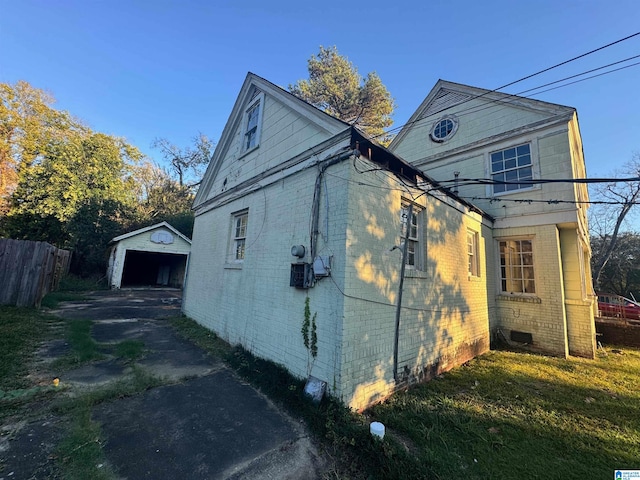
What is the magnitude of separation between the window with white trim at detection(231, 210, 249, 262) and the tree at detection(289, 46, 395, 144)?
14808mm

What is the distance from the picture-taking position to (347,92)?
20.0m

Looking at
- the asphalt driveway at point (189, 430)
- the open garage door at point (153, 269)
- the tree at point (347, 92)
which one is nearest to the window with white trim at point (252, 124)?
the asphalt driveway at point (189, 430)

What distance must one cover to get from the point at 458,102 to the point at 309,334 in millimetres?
11351

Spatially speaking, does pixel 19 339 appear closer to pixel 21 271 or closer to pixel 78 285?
pixel 21 271

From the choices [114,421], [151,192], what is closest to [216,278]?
[114,421]

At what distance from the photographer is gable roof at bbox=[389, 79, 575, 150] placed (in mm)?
8555

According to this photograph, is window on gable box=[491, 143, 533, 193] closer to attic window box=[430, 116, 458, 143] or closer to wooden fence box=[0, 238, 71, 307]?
attic window box=[430, 116, 458, 143]

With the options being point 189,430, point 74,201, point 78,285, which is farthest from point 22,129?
point 189,430

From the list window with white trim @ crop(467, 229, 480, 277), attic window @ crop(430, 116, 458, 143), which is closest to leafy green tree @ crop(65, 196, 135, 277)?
attic window @ crop(430, 116, 458, 143)

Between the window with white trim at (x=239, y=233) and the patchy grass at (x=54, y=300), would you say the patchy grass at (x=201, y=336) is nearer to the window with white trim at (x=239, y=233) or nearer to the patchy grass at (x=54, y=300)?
the window with white trim at (x=239, y=233)

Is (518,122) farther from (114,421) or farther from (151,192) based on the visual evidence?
(151,192)

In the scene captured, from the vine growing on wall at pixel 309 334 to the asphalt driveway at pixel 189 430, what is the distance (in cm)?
90

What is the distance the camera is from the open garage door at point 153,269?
861 inches

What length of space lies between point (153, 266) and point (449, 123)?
25.3 m
